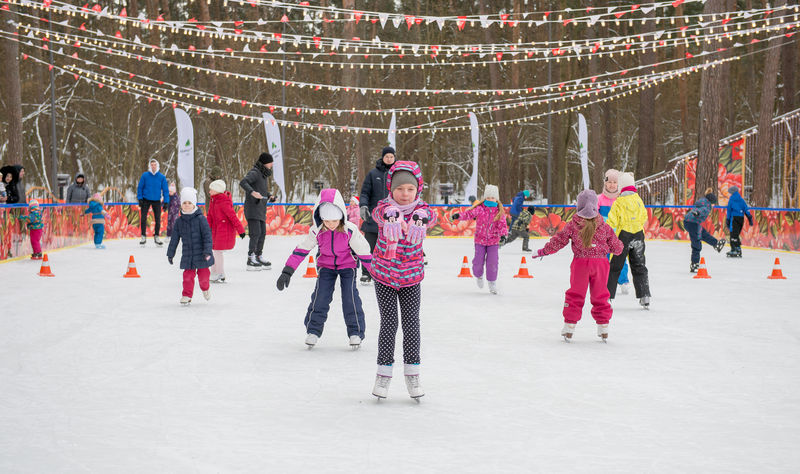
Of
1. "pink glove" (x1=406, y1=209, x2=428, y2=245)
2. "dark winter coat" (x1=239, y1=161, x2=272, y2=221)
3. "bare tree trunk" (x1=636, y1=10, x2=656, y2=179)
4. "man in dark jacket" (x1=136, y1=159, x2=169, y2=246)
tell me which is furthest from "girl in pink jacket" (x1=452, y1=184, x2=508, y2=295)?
"bare tree trunk" (x1=636, y1=10, x2=656, y2=179)

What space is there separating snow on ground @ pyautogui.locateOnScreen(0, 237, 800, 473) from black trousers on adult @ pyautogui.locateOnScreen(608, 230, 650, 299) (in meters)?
0.37

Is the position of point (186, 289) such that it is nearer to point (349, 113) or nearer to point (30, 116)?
point (349, 113)

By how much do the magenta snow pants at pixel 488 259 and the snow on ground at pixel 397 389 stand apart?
0.71 meters

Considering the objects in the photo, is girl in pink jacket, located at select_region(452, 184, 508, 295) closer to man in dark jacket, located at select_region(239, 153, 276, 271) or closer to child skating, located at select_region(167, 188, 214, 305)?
child skating, located at select_region(167, 188, 214, 305)

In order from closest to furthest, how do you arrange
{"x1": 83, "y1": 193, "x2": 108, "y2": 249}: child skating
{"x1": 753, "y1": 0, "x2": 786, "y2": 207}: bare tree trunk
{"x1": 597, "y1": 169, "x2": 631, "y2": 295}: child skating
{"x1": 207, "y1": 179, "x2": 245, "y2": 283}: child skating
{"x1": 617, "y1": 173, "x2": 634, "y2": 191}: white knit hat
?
{"x1": 617, "y1": 173, "x2": 634, "y2": 191}: white knit hat < {"x1": 597, "y1": 169, "x2": 631, "y2": 295}: child skating < {"x1": 207, "y1": 179, "x2": 245, "y2": 283}: child skating < {"x1": 83, "y1": 193, "x2": 108, "y2": 249}: child skating < {"x1": 753, "y1": 0, "x2": 786, "y2": 207}: bare tree trunk

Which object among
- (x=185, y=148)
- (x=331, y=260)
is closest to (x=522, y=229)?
(x=185, y=148)

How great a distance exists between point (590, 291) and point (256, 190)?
8.20 metres

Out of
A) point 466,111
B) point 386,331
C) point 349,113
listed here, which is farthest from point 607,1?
point 386,331

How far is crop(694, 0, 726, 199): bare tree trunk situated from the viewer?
949 inches

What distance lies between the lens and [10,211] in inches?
676

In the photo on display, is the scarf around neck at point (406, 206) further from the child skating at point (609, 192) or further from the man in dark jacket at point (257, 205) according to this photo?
the man in dark jacket at point (257, 205)

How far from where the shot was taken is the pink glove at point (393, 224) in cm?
605

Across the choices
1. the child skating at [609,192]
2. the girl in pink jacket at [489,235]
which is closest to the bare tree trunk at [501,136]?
the girl in pink jacket at [489,235]

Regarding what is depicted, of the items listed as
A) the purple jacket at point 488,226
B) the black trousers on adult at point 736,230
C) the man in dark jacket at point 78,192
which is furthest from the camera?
the man in dark jacket at point 78,192
